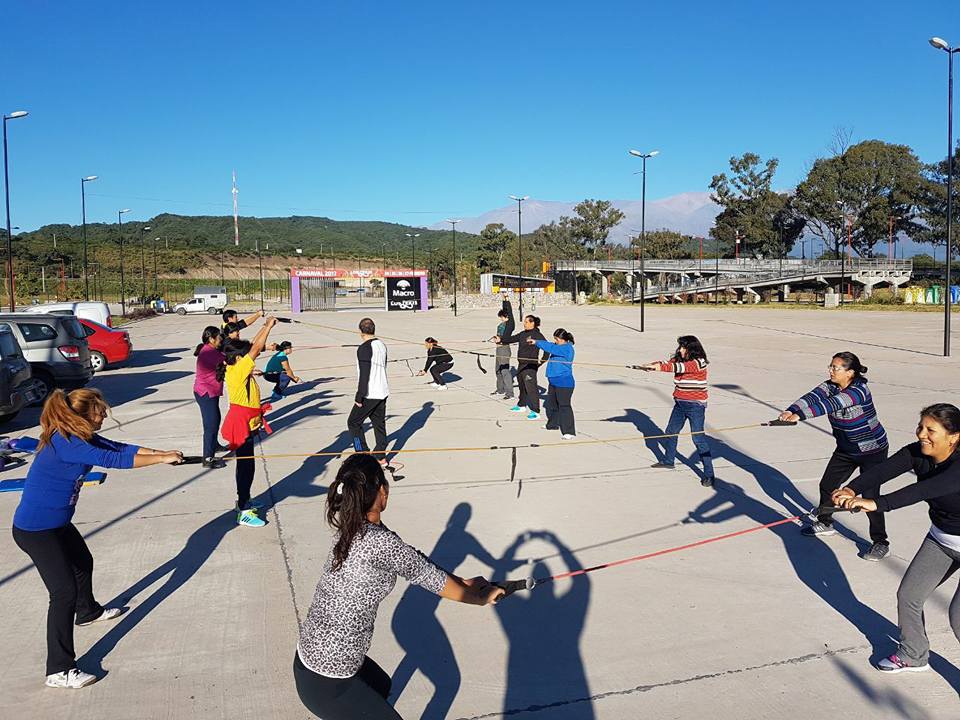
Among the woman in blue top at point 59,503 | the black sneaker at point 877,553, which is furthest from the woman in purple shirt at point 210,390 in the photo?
the black sneaker at point 877,553

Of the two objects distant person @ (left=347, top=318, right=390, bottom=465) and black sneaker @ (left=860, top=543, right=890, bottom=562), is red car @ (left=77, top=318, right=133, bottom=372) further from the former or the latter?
black sneaker @ (left=860, top=543, right=890, bottom=562)

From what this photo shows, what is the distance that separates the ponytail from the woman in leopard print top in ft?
6.92

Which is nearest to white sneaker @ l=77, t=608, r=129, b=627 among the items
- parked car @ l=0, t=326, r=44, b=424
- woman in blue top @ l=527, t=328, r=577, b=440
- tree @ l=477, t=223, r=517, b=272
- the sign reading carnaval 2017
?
woman in blue top @ l=527, t=328, r=577, b=440

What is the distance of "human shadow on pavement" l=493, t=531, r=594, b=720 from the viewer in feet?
13.5

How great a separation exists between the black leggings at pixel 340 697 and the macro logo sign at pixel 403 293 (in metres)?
59.0

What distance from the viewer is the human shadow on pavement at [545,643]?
4.11 meters

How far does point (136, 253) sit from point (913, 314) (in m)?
102

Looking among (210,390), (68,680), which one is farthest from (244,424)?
(68,680)

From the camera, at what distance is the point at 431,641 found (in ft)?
15.6

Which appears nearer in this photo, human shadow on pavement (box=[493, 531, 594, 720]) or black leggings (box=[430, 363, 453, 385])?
human shadow on pavement (box=[493, 531, 594, 720])

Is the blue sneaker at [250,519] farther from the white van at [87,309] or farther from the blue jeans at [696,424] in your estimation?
the white van at [87,309]

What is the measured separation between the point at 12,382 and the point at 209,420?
4637mm

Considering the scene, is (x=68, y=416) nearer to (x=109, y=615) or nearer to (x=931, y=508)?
(x=109, y=615)

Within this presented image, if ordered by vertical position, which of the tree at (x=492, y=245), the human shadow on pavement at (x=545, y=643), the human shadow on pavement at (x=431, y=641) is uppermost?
the tree at (x=492, y=245)
